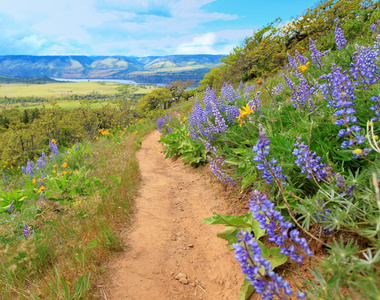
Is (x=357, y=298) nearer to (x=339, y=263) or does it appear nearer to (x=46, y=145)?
(x=339, y=263)

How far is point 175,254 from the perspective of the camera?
3.04 m

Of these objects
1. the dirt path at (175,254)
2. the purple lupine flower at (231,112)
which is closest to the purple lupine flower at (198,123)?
the purple lupine flower at (231,112)

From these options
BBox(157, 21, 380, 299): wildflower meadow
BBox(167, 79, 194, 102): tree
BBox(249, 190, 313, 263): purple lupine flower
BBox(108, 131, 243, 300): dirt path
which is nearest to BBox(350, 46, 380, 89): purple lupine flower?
BBox(157, 21, 380, 299): wildflower meadow

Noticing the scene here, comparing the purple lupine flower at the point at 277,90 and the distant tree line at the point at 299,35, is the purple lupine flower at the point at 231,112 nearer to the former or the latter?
the purple lupine flower at the point at 277,90

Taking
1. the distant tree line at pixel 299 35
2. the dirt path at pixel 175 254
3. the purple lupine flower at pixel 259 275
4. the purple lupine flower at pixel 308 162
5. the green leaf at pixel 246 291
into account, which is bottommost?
the dirt path at pixel 175 254

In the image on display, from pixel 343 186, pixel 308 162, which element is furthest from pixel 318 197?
pixel 308 162

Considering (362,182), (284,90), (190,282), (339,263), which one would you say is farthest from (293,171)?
(284,90)

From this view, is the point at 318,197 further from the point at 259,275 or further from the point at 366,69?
the point at 366,69

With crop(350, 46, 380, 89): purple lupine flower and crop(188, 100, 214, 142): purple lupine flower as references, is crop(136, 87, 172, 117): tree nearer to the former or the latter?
crop(188, 100, 214, 142): purple lupine flower

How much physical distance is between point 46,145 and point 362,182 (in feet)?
59.7

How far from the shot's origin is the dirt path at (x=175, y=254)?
95.1 inches

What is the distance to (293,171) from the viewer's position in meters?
2.59

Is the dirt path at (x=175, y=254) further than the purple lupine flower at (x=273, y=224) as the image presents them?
Yes

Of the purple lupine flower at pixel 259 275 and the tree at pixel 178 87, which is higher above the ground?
the tree at pixel 178 87
